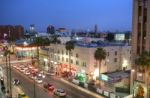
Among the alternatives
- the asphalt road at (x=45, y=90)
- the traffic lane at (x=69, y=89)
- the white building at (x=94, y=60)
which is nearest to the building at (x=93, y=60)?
the white building at (x=94, y=60)

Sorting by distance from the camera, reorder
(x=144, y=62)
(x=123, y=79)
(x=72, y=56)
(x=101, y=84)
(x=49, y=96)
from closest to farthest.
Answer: (x=144, y=62)
(x=49, y=96)
(x=123, y=79)
(x=101, y=84)
(x=72, y=56)

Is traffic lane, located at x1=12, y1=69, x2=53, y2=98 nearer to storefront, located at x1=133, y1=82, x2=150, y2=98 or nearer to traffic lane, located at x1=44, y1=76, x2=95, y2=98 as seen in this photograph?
traffic lane, located at x1=44, y1=76, x2=95, y2=98

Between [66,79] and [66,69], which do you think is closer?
[66,79]

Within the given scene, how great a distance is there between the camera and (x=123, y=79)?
6581 centimetres

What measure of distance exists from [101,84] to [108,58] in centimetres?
1131

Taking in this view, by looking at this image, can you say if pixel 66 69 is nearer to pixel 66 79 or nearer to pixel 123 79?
pixel 66 79

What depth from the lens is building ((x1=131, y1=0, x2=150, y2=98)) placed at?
57.9m

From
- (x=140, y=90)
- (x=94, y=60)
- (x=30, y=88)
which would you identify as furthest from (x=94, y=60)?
Answer: (x=140, y=90)

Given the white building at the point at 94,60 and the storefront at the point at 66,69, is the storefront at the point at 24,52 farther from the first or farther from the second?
the white building at the point at 94,60

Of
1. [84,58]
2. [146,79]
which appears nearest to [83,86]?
[84,58]

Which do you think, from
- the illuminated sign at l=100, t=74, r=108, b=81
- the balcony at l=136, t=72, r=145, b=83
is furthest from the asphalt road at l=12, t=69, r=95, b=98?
the balcony at l=136, t=72, r=145, b=83

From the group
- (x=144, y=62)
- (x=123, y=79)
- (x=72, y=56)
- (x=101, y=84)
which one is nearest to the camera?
(x=144, y=62)

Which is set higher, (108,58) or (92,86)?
(108,58)

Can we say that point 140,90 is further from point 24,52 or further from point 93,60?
point 24,52
